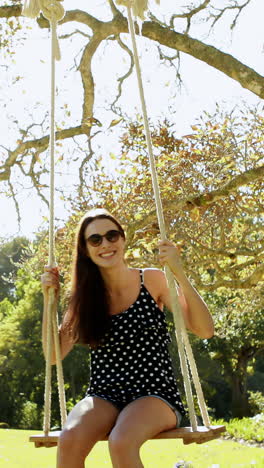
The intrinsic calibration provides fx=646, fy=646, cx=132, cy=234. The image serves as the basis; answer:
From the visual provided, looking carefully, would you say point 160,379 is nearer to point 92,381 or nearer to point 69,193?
point 92,381

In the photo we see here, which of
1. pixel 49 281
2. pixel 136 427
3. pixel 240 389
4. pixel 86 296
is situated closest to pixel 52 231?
pixel 49 281

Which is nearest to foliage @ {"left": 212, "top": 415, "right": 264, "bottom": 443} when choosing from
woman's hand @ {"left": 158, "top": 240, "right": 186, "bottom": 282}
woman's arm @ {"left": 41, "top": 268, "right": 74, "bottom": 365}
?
woman's arm @ {"left": 41, "top": 268, "right": 74, "bottom": 365}

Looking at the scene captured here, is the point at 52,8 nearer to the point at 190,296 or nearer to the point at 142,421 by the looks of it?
the point at 190,296

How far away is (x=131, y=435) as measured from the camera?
90.7 inches

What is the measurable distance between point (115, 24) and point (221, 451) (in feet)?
20.4

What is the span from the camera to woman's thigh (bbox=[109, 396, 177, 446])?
2311 mm

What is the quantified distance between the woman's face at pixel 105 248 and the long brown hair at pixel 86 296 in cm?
3

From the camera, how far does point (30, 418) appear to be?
757 inches

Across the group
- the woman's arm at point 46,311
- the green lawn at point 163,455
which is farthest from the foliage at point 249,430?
the woman's arm at point 46,311

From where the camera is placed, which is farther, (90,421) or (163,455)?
(163,455)

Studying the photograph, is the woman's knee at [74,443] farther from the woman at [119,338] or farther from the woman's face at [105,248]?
the woman's face at [105,248]

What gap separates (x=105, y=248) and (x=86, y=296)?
0.23 meters

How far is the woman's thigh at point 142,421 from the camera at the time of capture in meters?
2.31

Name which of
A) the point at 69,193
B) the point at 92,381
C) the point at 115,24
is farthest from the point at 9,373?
the point at 92,381
